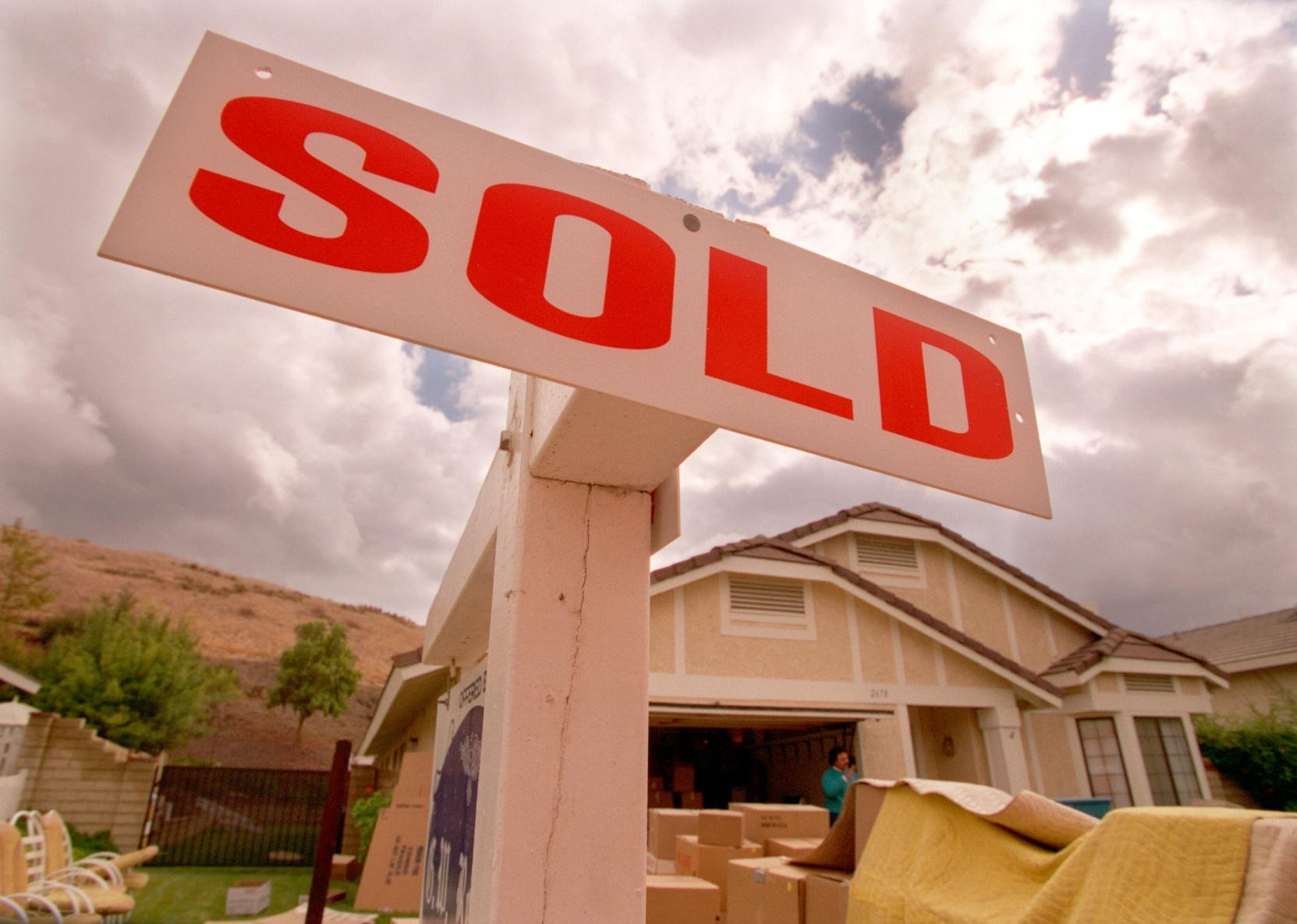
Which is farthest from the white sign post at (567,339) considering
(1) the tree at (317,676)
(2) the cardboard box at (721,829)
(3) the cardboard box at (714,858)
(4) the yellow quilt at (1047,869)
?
(1) the tree at (317,676)

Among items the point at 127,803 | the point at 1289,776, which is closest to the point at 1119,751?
the point at 1289,776

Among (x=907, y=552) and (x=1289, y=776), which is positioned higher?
(x=907, y=552)

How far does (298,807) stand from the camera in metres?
13.5

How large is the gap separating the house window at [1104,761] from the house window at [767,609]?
18.7ft

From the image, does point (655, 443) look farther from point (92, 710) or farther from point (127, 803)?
point (92, 710)

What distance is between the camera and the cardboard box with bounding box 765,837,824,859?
14.4ft

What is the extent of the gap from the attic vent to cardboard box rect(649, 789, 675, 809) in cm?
784

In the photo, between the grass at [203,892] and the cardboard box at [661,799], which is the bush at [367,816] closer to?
the grass at [203,892]

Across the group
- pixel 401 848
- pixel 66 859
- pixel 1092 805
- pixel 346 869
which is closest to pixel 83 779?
pixel 346 869

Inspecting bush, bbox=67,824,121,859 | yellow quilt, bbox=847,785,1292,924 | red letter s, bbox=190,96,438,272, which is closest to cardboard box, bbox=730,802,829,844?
yellow quilt, bbox=847,785,1292,924

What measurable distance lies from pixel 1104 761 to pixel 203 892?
1398cm

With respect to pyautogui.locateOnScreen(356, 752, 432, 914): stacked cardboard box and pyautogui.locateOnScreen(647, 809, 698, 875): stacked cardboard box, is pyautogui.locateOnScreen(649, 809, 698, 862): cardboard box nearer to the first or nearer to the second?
pyautogui.locateOnScreen(647, 809, 698, 875): stacked cardboard box

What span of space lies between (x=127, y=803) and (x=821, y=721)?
12.7m

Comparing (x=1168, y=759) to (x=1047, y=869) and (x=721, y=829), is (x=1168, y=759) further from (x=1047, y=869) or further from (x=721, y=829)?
(x=1047, y=869)
